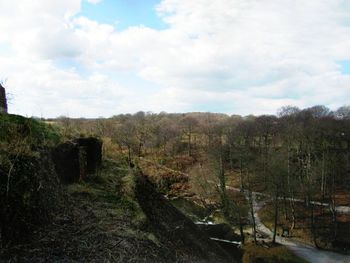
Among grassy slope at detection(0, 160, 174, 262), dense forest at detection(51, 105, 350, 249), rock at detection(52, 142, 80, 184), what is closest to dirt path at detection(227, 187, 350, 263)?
dense forest at detection(51, 105, 350, 249)

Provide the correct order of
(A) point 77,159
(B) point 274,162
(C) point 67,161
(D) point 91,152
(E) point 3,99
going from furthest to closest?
(B) point 274,162, (D) point 91,152, (A) point 77,159, (C) point 67,161, (E) point 3,99

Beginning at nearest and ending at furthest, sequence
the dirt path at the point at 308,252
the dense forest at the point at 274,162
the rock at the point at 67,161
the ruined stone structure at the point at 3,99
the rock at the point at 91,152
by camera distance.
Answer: the rock at the point at 67,161 < the ruined stone structure at the point at 3,99 < the rock at the point at 91,152 < the dirt path at the point at 308,252 < the dense forest at the point at 274,162

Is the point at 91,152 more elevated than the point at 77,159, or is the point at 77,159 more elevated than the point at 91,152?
the point at 91,152

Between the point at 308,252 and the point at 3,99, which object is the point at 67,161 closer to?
the point at 3,99

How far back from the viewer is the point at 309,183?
51.9 meters

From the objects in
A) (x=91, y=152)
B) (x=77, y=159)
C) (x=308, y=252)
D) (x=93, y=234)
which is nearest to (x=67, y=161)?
(x=77, y=159)

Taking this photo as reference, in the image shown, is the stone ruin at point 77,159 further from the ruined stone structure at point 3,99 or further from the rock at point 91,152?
the ruined stone structure at point 3,99

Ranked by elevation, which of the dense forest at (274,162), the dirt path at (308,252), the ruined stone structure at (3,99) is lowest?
the dirt path at (308,252)

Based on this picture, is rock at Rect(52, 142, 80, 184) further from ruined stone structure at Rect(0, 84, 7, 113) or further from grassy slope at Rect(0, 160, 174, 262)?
ruined stone structure at Rect(0, 84, 7, 113)

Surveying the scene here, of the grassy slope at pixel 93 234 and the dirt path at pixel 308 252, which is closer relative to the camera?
the grassy slope at pixel 93 234

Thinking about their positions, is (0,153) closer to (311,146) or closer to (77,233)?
(77,233)

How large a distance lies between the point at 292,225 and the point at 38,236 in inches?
1960

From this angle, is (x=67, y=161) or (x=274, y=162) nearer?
(x=67, y=161)

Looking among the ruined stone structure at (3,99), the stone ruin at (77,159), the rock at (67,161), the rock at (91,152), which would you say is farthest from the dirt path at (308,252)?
the ruined stone structure at (3,99)
